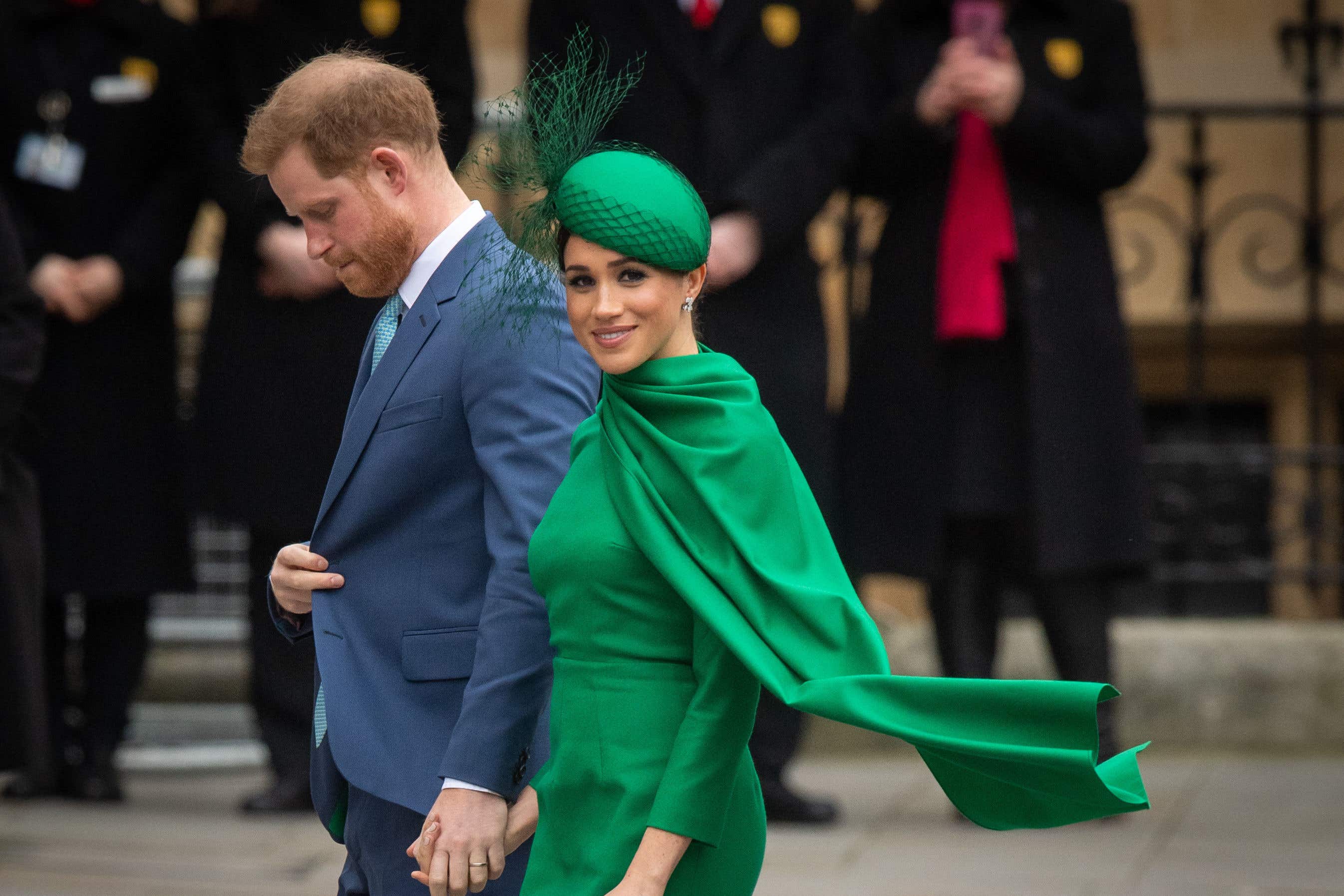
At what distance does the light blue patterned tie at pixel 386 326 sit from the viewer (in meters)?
2.30

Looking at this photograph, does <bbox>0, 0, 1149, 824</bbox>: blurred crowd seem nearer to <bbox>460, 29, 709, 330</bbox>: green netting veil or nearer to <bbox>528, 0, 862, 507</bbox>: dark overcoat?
<bbox>528, 0, 862, 507</bbox>: dark overcoat

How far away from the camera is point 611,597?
1.92m

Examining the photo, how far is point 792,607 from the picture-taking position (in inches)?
71.9

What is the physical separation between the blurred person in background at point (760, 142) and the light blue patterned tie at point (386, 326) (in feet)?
5.50

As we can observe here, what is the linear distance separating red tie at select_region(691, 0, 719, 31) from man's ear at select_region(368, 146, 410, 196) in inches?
79.0

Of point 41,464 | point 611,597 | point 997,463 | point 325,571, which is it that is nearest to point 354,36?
point 41,464

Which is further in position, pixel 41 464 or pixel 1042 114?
pixel 41 464

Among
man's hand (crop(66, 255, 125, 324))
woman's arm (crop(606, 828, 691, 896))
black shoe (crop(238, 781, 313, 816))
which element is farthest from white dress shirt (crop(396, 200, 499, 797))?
man's hand (crop(66, 255, 125, 324))

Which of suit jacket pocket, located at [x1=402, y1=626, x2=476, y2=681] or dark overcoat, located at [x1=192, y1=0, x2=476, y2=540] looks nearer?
suit jacket pocket, located at [x1=402, y1=626, x2=476, y2=681]

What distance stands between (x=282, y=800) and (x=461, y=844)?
7.98 ft

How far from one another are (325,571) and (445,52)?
7.23 ft

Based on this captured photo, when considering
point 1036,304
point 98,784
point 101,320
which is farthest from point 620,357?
point 98,784

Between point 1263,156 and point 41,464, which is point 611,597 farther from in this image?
point 1263,156

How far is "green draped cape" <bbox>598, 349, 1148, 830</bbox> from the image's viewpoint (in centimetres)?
176
